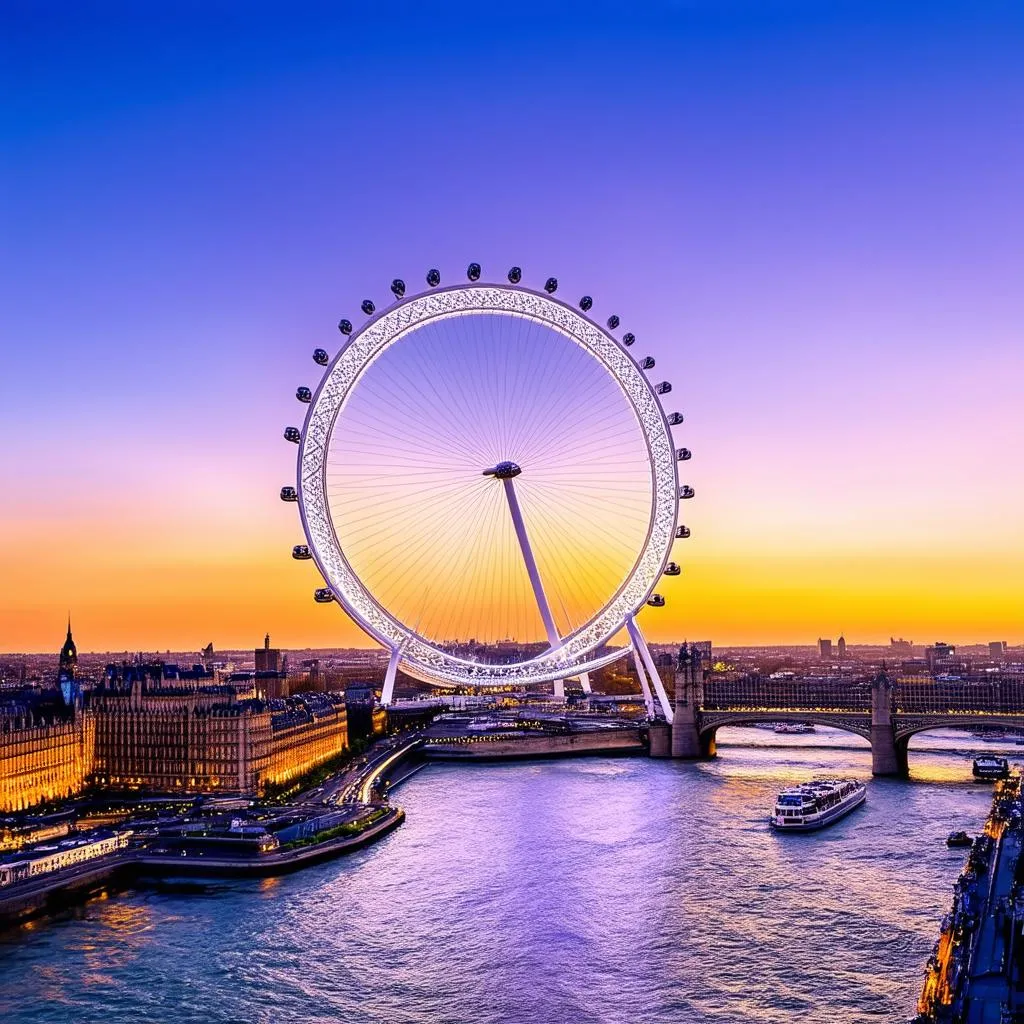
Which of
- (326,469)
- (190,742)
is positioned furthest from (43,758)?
(326,469)

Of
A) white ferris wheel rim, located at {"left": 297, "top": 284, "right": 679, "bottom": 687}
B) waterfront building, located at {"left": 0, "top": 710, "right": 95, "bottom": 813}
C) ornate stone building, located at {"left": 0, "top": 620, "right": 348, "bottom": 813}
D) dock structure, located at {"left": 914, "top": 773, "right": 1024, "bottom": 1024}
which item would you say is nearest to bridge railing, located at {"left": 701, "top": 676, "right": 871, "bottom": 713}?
white ferris wheel rim, located at {"left": 297, "top": 284, "right": 679, "bottom": 687}

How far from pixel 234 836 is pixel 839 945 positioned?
1934cm

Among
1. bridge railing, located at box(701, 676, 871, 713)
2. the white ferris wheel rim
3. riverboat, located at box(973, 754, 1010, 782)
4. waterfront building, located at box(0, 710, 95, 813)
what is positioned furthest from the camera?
bridge railing, located at box(701, 676, 871, 713)

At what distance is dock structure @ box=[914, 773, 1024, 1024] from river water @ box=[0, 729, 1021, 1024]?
1276 mm

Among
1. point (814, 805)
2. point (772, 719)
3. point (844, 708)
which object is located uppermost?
point (844, 708)

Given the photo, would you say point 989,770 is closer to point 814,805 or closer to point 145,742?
point 814,805

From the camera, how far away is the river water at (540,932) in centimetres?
2341

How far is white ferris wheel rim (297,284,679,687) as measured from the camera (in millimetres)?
48562

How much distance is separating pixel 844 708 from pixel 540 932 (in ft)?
137

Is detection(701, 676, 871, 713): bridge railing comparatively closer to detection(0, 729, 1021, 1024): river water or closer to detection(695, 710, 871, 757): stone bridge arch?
detection(695, 710, 871, 757): stone bridge arch

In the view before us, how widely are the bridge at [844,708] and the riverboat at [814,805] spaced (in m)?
10.4

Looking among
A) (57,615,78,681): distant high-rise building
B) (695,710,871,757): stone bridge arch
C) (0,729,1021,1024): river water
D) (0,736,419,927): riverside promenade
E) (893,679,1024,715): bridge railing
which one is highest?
(57,615,78,681): distant high-rise building

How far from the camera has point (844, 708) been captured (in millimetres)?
65750

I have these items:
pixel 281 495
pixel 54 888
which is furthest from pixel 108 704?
pixel 54 888
